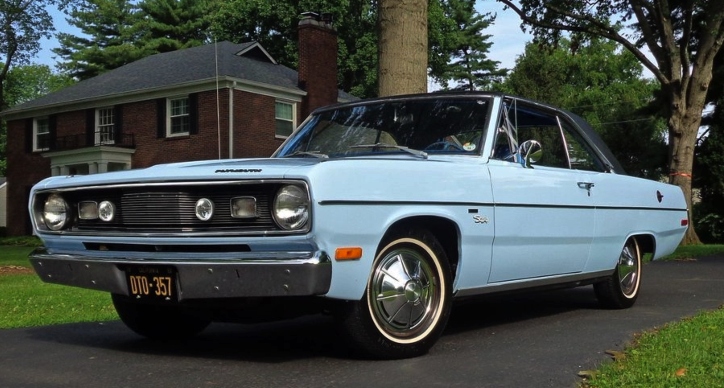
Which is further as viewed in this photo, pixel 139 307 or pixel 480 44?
pixel 480 44

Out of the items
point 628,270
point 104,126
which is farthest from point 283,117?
point 628,270

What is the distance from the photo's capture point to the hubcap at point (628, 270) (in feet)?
22.6

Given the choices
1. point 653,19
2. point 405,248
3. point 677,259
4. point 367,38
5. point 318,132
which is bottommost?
point 677,259

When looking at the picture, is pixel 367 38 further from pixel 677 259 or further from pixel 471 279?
pixel 471 279

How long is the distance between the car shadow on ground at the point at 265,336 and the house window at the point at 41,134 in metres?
30.3

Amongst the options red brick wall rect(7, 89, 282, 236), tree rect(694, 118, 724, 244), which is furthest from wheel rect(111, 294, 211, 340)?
tree rect(694, 118, 724, 244)

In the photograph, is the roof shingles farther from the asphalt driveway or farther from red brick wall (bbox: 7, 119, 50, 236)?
the asphalt driveway

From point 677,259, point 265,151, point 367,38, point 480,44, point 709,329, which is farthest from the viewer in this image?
point 480,44

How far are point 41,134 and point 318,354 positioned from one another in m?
32.6

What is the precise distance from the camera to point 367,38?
44.0 meters

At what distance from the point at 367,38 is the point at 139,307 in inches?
1569

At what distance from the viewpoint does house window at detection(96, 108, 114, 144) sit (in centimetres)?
3212

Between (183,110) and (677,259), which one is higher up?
(183,110)

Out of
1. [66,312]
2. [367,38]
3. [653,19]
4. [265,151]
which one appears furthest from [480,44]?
[66,312]
